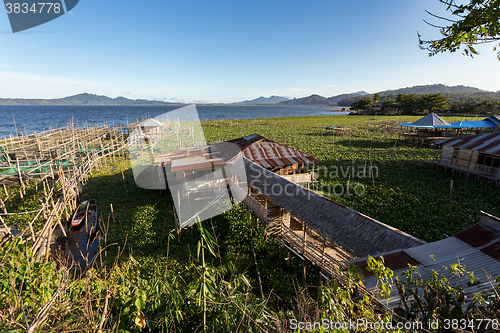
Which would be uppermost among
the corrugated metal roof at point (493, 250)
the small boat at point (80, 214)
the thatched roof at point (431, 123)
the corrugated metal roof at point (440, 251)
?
the thatched roof at point (431, 123)

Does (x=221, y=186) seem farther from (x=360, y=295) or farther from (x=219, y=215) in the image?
(x=360, y=295)

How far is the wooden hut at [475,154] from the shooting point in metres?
16.1

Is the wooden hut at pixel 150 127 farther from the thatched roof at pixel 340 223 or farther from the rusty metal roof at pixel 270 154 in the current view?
the thatched roof at pixel 340 223

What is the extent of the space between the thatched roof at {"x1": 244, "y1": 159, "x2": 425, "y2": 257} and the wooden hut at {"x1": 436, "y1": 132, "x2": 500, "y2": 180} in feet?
48.9

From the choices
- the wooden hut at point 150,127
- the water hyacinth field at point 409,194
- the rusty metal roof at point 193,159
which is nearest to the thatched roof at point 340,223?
the water hyacinth field at point 409,194

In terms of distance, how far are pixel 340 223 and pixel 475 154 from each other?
16689 millimetres

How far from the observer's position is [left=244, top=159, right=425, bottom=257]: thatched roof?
7066 millimetres

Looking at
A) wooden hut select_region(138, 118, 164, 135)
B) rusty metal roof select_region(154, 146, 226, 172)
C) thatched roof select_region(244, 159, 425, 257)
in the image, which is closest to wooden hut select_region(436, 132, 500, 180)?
thatched roof select_region(244, 159, 425, 257)

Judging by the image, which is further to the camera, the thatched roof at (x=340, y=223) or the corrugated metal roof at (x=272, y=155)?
the corrugated metal roof at (x=272, y=155)

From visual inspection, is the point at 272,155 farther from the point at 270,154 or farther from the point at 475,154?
the point at 475,154

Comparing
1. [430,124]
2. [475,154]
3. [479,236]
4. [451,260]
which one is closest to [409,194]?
[475,154]

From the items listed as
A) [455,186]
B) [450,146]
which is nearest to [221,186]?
[455,186]

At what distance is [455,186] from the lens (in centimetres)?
1591

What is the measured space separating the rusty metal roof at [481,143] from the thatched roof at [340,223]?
15.2 meters
